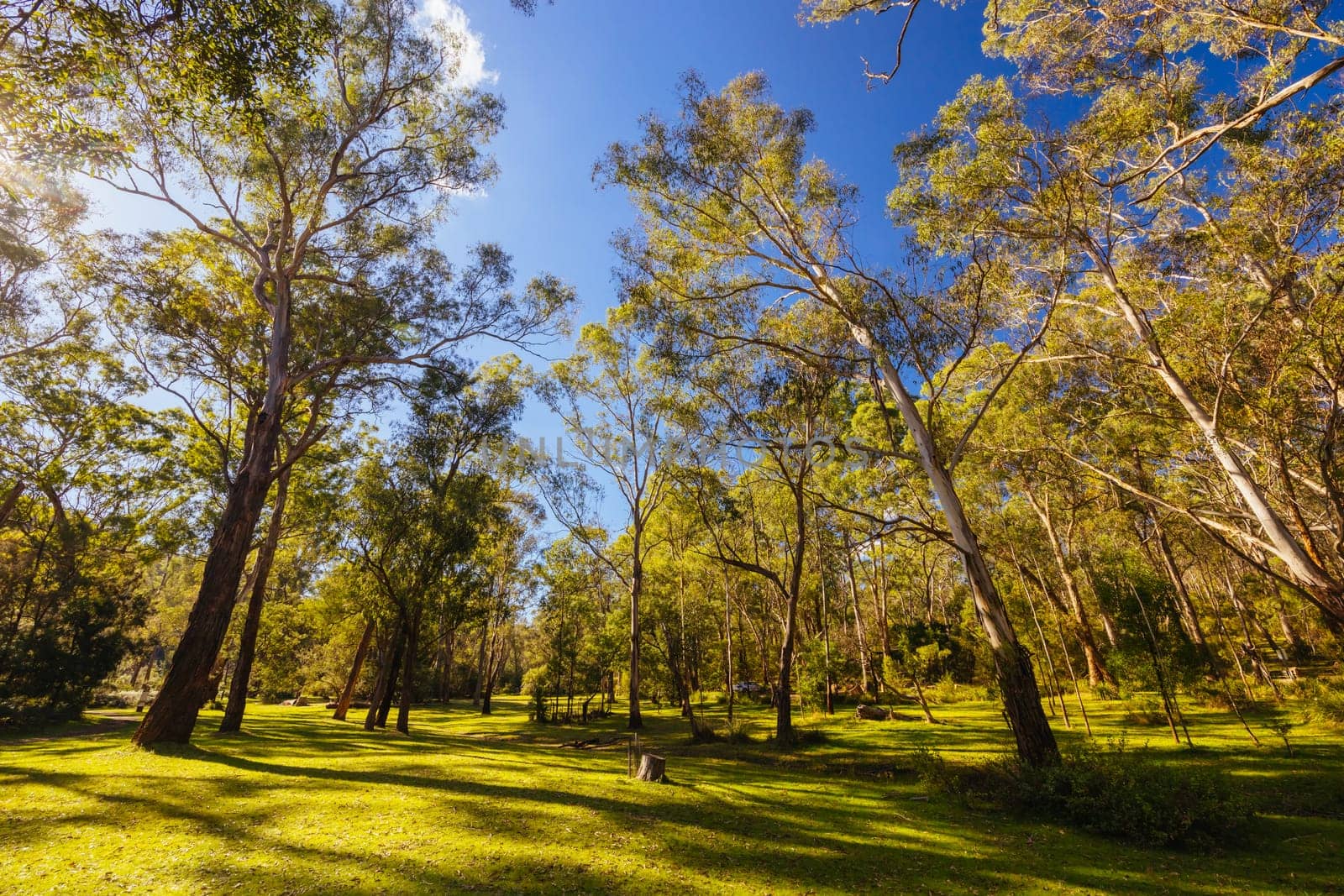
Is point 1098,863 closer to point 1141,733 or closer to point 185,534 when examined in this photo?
point 1141,733

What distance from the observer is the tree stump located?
9.59 metres

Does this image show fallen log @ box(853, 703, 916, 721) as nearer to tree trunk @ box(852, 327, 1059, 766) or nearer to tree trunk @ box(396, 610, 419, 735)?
tree trunk @ box(852, 327, 1059, 766)

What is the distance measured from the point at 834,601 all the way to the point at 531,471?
79.5ft

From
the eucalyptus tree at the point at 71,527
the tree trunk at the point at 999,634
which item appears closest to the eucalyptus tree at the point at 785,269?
the tree trunk at the point at 999,634

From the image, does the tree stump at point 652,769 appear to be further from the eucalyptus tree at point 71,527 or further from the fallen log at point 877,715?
the eucalyptus tree at point 71,527

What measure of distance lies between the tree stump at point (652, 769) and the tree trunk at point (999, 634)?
20.1ft

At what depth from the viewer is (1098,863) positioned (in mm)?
5520

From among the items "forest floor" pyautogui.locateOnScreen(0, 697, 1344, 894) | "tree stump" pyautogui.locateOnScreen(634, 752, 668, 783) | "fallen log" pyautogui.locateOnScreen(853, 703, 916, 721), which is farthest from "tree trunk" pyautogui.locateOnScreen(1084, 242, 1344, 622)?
"tree stump" pyautogui.locateOnScreen(634, 752, 668, 783)

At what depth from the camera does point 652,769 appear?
9602 mm

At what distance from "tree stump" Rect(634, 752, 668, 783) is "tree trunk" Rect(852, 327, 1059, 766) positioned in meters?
6.13

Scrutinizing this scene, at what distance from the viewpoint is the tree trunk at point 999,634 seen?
27.5 ft

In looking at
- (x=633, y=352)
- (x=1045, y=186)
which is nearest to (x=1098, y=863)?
(x=1045, y=186)

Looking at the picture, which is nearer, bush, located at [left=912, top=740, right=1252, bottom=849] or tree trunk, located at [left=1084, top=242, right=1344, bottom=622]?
bush, located at [left=912, top=740, right=1252, bottom=849]

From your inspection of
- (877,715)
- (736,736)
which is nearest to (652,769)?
(736,736)
